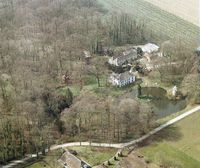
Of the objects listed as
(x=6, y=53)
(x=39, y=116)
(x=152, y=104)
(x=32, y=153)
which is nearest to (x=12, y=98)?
(x=39, y=116)

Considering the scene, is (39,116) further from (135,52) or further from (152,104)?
(135,52)

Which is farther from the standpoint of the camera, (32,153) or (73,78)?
(73,78)

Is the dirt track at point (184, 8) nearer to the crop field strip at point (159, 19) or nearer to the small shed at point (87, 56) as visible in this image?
the crop field strip at point (159, 19)

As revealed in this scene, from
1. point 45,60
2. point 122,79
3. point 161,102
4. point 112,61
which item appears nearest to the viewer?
point 161,102

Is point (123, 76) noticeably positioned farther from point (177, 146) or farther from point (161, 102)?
point (177, 146)

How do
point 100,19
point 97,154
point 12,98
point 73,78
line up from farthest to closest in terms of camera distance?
point 100,19
point 73,78
point 12,98
point 97,154

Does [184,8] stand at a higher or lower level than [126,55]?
higher

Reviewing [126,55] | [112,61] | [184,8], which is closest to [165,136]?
[112,61]
